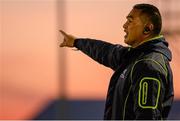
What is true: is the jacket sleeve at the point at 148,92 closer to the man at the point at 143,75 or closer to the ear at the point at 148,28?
the man at the point at 143,75

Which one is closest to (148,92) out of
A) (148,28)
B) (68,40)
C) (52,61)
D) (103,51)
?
(148,28)

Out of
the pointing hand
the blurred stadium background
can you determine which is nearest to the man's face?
the pointing hand

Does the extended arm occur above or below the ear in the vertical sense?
below

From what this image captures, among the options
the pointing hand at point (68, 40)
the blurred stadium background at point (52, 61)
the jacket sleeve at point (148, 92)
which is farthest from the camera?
the blurred stadium background at point (52, 61)

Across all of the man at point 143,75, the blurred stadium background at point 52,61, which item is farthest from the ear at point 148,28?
the blurred stadium background at point 52,61

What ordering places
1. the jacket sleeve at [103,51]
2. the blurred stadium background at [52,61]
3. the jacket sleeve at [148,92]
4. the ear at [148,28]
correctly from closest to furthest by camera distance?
the jacket sleeve at [148,92] < the ear at [148,28] < the jacket sleeve at [103,51] < the blurred stadium background at [52,61]

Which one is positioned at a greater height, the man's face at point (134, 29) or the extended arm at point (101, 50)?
the man's face at point (134, 29)

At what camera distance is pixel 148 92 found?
2.64 meters

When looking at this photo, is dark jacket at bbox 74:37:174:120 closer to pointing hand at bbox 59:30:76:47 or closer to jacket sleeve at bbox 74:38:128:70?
jacket sleeve at bbox 74:38:128:70

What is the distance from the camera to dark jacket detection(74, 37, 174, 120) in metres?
2.64

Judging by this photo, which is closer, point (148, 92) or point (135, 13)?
point (148, 92)

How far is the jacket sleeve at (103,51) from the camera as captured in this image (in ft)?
10.0

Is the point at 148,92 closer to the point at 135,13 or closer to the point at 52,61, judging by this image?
the point at 135,13

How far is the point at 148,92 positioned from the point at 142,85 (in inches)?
1.4
